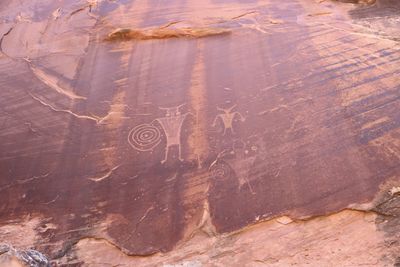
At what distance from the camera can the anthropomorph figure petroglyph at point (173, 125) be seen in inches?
120

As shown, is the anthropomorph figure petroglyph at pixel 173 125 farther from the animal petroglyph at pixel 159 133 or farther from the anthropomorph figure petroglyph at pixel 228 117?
the anthropomorph figure petroglyph at pixel 228 117

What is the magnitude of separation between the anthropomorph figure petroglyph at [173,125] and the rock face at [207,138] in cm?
1

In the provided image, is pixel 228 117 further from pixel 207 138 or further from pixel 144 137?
pixel 144 137

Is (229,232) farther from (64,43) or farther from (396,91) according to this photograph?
(64,43)

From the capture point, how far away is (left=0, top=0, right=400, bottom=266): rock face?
2541 millimetres

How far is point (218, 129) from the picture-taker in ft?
10.2

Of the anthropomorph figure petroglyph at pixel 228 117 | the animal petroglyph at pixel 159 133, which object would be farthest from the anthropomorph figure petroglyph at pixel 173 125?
the anthropomorph figure petroglyph at pixel 228 117

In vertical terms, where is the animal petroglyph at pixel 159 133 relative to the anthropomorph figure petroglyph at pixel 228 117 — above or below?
below

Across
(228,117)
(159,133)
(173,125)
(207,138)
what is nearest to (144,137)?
(159,133)

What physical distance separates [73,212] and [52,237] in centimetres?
20

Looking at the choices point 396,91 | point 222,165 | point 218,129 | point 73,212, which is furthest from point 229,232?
point 396,91

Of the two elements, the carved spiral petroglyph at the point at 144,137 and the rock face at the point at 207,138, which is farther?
the carved spiral petroglyph at the point at 144,137

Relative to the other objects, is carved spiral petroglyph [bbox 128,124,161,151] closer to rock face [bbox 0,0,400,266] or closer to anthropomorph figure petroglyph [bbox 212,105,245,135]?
rock face [bbox 0,0,400,266]

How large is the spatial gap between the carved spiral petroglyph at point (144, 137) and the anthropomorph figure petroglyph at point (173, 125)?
68mm
